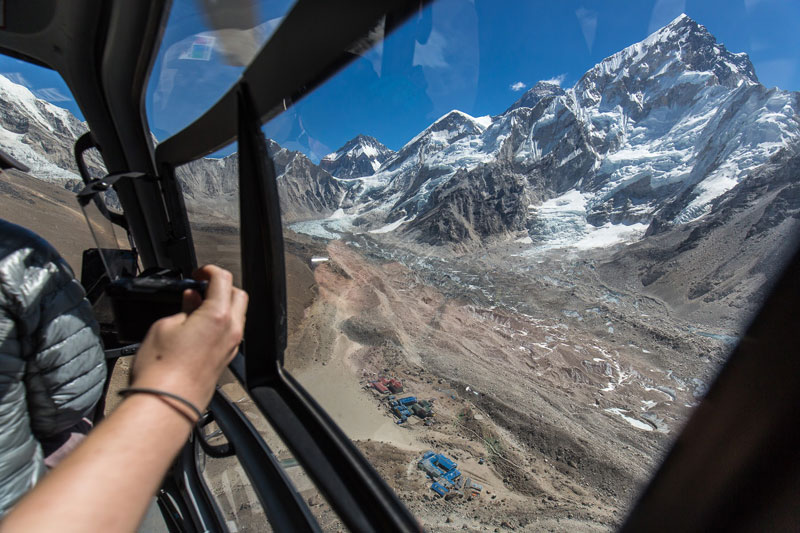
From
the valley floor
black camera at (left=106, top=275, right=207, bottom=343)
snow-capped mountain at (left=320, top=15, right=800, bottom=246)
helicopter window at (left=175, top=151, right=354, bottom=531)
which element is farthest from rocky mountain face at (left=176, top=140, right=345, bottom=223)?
black camera at (left=106, top=275, right=207, bottom=343)

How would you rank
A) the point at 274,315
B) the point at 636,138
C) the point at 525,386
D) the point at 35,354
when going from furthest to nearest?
the point at 525,386
the point at 636,138
the point at 274,315
the point at 35,354

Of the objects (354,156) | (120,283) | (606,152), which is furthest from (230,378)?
(606,152)

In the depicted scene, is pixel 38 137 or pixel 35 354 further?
pixel 38 137

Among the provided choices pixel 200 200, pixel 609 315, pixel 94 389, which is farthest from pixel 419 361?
pixel 94 389

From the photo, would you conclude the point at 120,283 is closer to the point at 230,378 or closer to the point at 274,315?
the point at 274,315

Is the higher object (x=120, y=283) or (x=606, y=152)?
(x=606, y=152)

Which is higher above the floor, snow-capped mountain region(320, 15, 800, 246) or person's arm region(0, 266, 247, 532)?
snow-capped mountain region(320, 15, 800, 246)

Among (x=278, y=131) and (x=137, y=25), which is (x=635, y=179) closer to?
(x=278, y=131)

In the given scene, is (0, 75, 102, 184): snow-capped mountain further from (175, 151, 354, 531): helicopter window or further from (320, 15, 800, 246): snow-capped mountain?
(320, 15, 800, 246): snow-capped mountain
